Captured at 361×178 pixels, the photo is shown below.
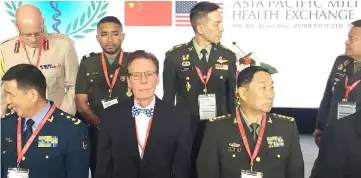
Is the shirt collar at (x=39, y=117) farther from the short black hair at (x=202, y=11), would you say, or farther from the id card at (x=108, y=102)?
the short black hair at (x=202, y=11)

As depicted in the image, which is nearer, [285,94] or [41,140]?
[41,140]

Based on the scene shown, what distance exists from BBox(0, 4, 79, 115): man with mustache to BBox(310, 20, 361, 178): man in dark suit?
6.84 ft

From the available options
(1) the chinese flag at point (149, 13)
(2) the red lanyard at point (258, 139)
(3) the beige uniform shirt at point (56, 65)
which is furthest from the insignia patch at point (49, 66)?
(1) the chinese flag at point (149, 13)

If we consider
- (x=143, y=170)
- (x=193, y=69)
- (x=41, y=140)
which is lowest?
(x=143, y=170)

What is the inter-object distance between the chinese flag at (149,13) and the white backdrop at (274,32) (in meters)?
0.05

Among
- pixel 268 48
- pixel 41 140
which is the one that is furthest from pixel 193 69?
pixel 268 48

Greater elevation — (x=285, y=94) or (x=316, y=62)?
(x=316, y=62)

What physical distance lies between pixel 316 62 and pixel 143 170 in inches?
151

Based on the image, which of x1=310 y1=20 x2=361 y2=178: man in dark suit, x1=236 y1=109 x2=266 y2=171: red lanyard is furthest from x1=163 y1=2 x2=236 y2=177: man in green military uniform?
x1=236 y1=109 x2=266 y2=171: red lanyard

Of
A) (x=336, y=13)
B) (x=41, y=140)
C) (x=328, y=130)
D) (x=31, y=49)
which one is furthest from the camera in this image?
(x=336, y=13)

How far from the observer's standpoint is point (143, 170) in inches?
103

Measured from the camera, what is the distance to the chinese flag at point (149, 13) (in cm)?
579

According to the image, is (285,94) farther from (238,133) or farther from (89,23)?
(238,133)

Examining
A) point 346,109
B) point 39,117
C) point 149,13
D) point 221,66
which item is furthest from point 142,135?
point 149,13
